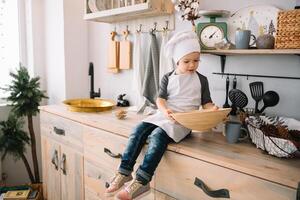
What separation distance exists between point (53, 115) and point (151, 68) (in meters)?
0.74

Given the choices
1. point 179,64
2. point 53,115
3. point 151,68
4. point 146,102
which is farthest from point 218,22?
point 53,115

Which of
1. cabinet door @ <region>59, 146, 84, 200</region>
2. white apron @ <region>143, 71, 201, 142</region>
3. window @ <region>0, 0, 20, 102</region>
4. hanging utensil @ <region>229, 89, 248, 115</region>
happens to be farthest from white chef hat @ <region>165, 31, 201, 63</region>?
window @ <region>0, 0, 20, 102</region>

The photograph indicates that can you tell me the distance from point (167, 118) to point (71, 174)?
90cm

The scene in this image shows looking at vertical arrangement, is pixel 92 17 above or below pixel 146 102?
above

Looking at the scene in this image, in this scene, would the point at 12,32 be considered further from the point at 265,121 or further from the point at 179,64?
the point at 265,121

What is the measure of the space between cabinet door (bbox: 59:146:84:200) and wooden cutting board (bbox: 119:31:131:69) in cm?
71

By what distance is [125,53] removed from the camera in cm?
202

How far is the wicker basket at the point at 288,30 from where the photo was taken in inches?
43.0

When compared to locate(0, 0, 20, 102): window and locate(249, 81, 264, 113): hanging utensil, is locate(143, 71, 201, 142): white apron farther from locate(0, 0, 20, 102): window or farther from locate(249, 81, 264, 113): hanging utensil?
locate(0, 0, 20, 102): window

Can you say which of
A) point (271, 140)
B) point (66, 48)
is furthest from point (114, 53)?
point (271, 140)

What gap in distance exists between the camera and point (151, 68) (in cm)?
177

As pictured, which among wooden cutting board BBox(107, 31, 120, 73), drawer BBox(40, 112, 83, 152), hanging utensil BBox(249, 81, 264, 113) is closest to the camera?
hanging utensil BBox(249, 81, 264, 113)

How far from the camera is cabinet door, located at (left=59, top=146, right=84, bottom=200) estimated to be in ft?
5.61

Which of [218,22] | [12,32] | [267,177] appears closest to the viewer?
[267,177]
